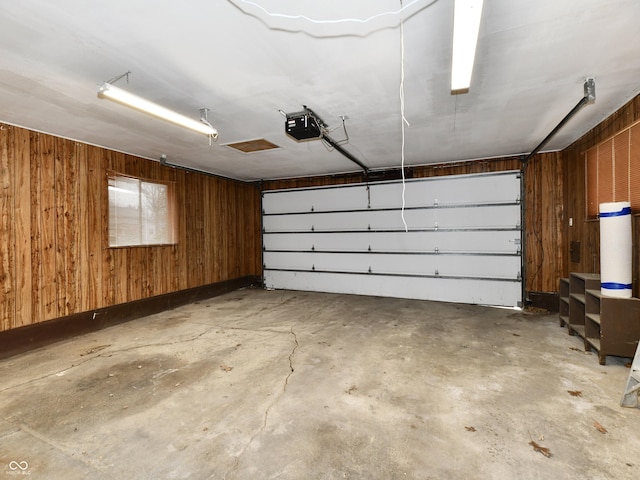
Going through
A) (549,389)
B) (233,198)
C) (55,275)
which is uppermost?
(233,198)

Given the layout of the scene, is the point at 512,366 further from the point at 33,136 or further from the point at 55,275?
the point at 33,136

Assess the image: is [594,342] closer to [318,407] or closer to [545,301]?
[545,301]

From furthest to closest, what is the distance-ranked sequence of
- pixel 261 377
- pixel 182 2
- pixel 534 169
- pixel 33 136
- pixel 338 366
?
pixel 534 169 → pixel 33 136 → pixel 338 366 → pixel 261 377 → pixel 182 2

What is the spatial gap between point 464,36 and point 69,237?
4.99 meters

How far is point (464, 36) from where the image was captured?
1.67 metres

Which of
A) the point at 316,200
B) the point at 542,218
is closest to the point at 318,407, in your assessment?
the point at 542,218

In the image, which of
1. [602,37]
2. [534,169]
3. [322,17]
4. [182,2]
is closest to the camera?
→ [182,2]

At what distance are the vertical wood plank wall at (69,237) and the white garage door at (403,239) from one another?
85.2 inches

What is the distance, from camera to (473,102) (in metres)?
3.08

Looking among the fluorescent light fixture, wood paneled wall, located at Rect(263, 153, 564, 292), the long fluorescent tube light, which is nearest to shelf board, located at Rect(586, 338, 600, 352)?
wood paneled wall, located at Rect(263, 153, 564, 292)

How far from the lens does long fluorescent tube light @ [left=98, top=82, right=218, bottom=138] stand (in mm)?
2328

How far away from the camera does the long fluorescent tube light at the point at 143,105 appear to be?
7.64ft

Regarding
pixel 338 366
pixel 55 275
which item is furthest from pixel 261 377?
pixel 55 275

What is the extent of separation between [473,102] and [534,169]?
3.01 metres
